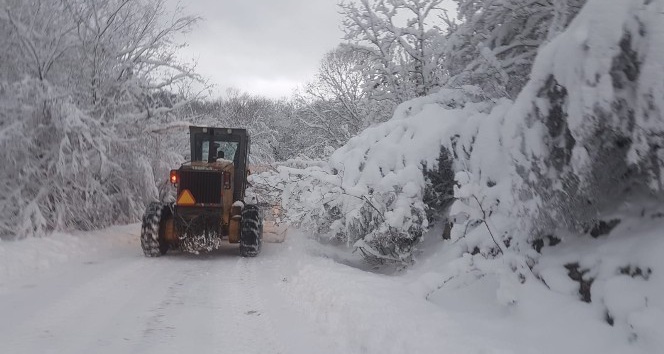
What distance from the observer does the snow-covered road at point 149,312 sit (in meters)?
4.90

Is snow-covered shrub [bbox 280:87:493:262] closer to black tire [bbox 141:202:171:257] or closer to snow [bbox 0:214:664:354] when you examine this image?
snow [bbox 0:214:664:354]

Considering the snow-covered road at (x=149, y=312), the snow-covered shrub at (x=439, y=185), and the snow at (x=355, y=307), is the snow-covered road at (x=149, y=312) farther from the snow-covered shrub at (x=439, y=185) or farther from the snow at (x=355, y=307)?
the snow-covered shrub at (x=439, y=185)

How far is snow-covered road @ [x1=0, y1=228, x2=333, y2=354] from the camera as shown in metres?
4.90

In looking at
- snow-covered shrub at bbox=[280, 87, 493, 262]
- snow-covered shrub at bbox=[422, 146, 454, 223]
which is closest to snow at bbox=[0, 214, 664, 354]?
snow-covered shrub at bbox=[422, 146, 454, 223]

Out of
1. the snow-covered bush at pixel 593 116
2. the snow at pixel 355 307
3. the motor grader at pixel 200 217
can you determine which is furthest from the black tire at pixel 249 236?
the snow-covered bush at pixel 593 116

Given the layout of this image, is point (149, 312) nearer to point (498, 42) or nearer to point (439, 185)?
point (439, 185)

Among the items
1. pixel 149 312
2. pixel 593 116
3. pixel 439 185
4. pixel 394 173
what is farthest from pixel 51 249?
pixel 593 116

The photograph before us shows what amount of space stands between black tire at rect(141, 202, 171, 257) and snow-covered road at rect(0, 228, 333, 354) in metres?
0.84

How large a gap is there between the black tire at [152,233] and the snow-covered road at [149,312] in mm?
838

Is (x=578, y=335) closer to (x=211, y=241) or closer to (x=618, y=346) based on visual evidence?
(x=618, y=346)

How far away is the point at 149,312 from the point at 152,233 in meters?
4.48

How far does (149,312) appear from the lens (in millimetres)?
6074

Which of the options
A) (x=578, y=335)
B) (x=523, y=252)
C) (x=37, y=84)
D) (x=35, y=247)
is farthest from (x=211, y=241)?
(x=578, y=335)

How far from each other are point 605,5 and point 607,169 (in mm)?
1208
